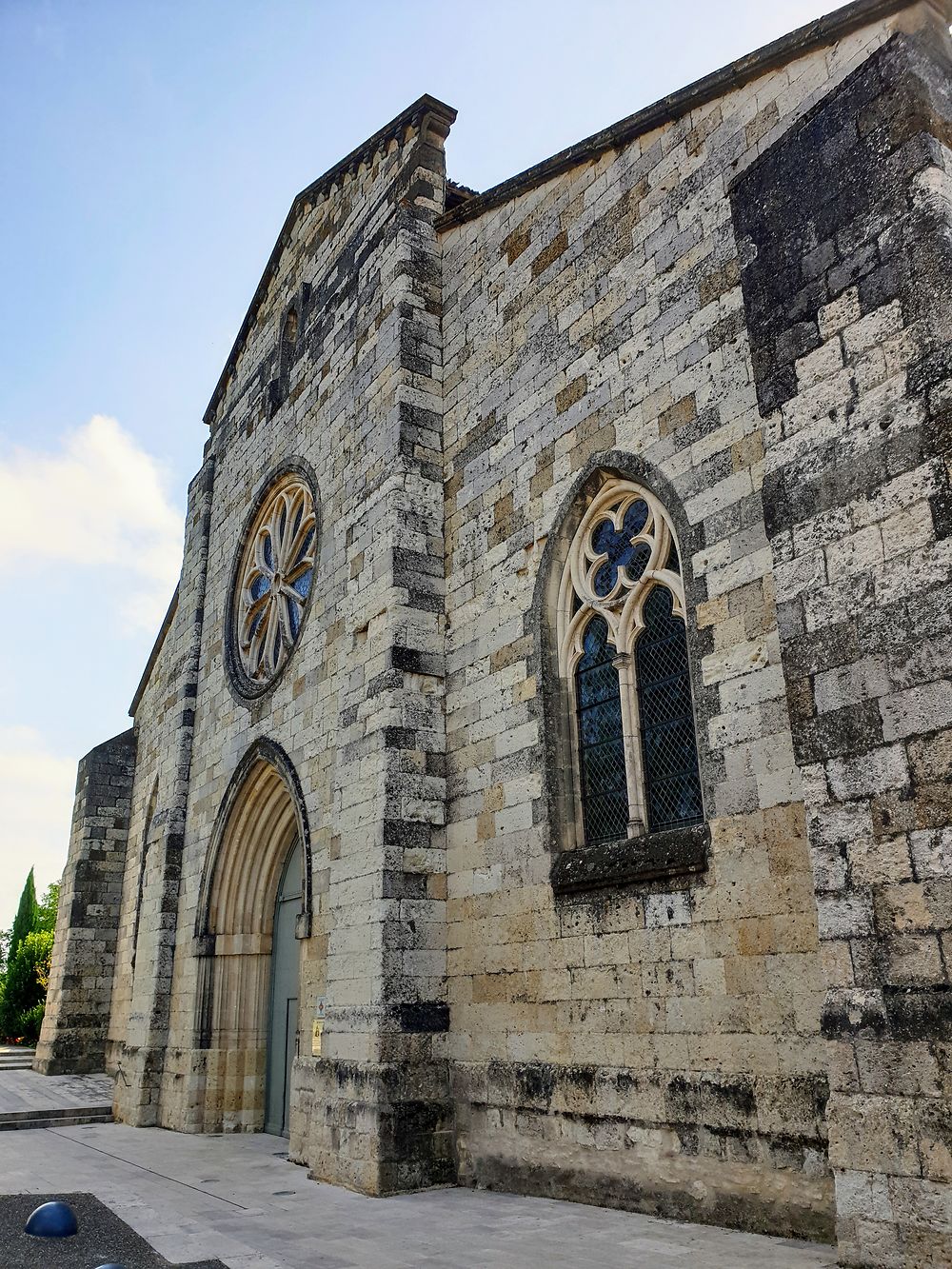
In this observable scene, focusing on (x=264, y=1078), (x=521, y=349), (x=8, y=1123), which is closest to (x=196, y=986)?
(x=264, y=1078)

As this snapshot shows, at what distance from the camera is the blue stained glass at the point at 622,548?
21.1 ft

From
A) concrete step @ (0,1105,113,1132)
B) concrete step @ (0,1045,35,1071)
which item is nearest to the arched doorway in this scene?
concrete step @ (0,1105,113,1132)

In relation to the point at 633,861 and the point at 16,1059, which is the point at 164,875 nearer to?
the point at 633,861

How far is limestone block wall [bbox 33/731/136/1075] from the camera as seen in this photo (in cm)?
1566

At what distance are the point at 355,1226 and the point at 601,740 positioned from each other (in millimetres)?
3090

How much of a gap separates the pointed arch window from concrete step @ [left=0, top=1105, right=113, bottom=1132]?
788 centimetres

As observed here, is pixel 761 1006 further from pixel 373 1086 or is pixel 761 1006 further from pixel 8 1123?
pixel 8 1123

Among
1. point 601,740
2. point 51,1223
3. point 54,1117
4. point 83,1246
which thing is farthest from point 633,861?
point 54,1117

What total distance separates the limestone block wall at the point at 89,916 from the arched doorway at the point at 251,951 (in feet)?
22.3

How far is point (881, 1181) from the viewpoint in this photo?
3484 mm

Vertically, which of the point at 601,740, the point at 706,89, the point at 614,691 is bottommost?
the point at 601,740

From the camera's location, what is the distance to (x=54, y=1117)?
1105 centimetres

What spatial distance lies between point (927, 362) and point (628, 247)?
3370mm

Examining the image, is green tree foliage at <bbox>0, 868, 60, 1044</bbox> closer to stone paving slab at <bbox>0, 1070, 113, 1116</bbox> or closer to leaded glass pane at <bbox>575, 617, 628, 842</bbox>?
stone paving slab at <bbox>0, 1070, 113, 1116</bbox>
